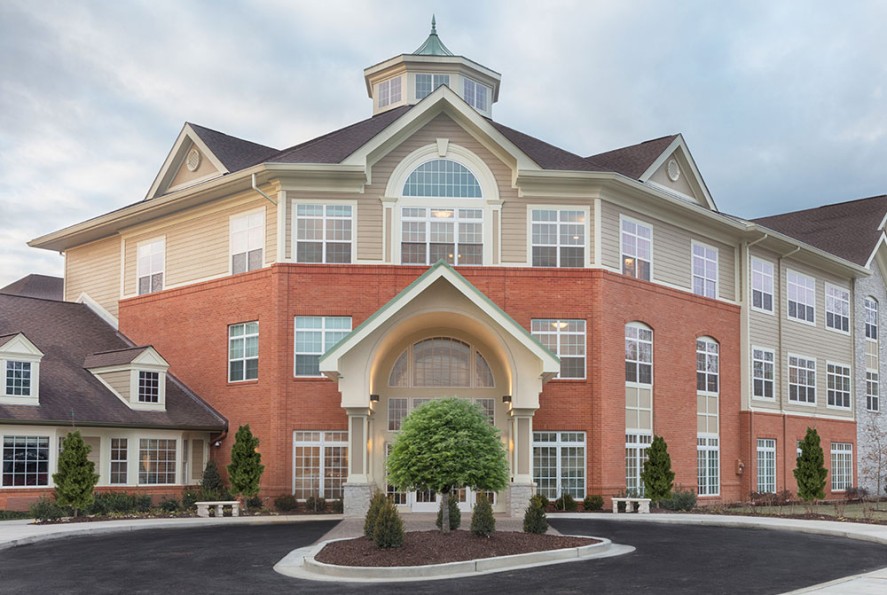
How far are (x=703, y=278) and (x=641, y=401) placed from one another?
6073mm

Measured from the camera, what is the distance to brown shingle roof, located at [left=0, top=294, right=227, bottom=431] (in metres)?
28.8

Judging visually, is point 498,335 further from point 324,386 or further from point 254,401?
point 254,401

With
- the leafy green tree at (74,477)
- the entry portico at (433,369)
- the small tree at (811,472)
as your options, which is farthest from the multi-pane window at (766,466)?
the leafy green tree at (74,477)

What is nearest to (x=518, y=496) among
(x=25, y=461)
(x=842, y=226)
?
(x=25, y=461)

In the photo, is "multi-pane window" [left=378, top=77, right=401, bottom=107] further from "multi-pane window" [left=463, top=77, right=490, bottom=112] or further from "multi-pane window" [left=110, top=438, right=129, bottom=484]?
Answer: "multi-pane window" [left=110, top=438, right=129, bottom=484]

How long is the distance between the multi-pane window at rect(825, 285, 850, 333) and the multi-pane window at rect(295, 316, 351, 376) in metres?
22.9

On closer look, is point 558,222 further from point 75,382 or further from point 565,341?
point 75,382

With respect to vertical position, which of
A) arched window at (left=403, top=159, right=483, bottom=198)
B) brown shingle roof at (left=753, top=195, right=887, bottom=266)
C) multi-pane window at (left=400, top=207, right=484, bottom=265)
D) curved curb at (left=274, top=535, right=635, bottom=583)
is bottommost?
curved curb at (left=274, top=535, right=635, bottom=583)

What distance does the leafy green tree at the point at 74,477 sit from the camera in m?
26.1

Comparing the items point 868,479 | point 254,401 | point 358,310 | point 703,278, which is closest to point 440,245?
point 358,310

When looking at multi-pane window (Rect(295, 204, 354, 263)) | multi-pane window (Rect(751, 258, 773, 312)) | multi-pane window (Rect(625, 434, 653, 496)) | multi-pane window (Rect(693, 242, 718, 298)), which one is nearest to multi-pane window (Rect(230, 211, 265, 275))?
multi-pane window (Rect(295, 204, 354, 263))

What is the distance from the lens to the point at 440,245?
3105 centimetres

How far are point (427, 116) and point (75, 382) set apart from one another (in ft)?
44.5

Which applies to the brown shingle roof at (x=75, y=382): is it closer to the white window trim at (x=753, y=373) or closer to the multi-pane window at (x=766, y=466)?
the white window trim at (x=753, y=373)
